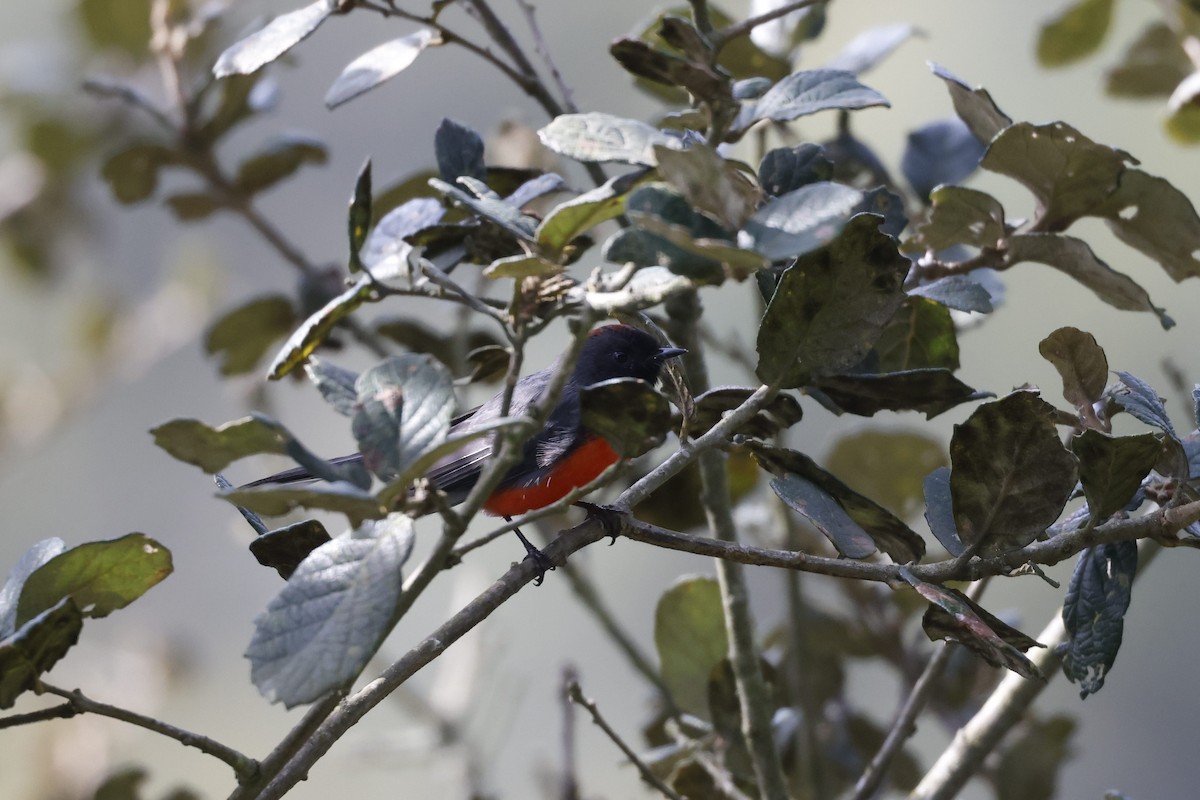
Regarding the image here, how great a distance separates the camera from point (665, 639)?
192 cm

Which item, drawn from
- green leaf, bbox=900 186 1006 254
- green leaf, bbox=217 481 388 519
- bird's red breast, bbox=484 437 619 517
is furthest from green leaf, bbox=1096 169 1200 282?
bird's red breast, bbox=484 437 619 517

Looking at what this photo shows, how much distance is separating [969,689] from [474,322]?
47.3 inches

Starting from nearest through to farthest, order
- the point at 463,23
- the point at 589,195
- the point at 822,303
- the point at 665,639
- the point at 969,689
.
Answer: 1. the point at 589,195
2. the point at 822,303
3. the point at 665,639
4. the point at 969,689
5. the point at 463,23

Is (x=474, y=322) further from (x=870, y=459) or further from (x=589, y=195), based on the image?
(x=589, y=195)

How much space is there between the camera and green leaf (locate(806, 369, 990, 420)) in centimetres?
121

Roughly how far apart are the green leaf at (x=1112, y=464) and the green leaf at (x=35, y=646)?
0.94m

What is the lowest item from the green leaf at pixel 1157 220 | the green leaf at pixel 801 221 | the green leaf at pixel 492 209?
the green leaf at pixel 1157 220

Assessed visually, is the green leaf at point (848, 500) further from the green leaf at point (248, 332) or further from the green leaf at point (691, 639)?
the green leaf at point (248, 332)

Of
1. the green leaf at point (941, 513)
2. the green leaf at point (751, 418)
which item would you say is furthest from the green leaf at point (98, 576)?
the green leaf at point (941, 513)

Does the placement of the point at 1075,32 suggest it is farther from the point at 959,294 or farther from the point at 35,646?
the point at 35,646

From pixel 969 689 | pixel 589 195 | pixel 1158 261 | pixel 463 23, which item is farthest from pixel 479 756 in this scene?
pixel 463 23

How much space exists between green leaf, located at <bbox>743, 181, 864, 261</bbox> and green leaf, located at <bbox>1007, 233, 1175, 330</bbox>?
669 millimetres

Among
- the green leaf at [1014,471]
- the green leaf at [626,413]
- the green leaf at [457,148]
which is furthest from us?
the green leaf at [457,148]

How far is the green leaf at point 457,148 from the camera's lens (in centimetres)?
148
